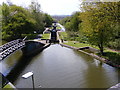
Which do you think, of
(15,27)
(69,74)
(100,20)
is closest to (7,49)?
(69,74)

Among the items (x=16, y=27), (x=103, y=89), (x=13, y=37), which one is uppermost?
(x=16, y=27)

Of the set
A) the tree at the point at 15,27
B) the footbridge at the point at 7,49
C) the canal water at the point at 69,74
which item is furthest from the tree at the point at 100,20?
the tree at the point at 15,27

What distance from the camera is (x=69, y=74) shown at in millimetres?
8641

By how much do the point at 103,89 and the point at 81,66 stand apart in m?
3.23

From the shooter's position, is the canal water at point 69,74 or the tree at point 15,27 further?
the tree at point 15,27

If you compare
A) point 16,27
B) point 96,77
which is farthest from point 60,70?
point 16,27

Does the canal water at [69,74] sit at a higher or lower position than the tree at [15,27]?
lower

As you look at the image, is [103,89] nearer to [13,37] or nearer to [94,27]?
[94,27]

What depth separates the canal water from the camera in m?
7.42

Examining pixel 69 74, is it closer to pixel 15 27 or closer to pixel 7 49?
pixel 7 49

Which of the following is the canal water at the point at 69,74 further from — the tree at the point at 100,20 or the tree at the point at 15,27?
the tree at the point at 15,27

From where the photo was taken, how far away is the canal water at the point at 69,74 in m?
7.42

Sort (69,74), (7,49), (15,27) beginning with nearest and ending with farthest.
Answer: (69,74) → (7,49) → (15,27)

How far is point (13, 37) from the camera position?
67.2 ft
